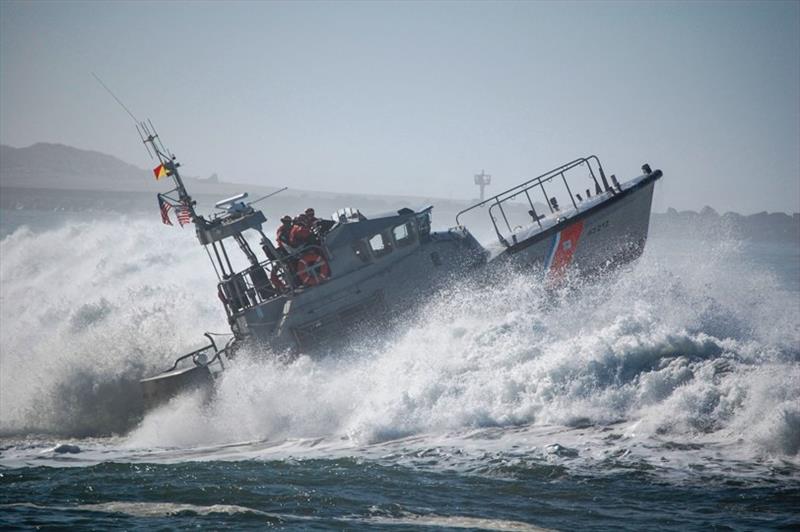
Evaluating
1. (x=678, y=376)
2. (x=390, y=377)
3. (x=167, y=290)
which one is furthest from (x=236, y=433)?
(x=167, y=290)

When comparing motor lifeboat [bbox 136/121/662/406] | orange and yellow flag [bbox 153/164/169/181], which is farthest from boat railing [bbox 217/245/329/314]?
orange and yellow flag [bbox 153/164/169/181]

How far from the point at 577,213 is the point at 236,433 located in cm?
849

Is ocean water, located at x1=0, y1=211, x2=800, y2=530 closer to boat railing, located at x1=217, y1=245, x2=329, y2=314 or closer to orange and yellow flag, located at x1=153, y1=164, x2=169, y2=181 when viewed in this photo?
boat railing, located at x1=217, y1=245, x2=329, y2=314

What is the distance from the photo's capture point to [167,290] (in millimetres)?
22156

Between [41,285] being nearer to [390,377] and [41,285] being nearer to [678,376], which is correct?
[390,377]

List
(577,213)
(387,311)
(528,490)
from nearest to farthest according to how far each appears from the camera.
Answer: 1. (528,490)
2. (387,311)
3. (577,213)

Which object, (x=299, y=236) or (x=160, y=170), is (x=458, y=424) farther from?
(x=160, y=170)

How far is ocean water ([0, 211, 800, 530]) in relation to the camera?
24.9ft

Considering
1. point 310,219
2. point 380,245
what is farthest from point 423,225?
point 310,219

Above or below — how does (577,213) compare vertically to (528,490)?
above

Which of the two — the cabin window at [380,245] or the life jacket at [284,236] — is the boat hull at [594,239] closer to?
the cabin window at [380,245]

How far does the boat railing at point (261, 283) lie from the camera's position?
43.2 feet

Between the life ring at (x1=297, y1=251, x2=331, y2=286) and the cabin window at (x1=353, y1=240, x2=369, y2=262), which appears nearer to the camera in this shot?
the life ring at (x1=297, y1=251, x2=331, y2=286)

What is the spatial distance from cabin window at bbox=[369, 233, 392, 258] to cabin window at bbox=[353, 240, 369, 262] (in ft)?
0.46
